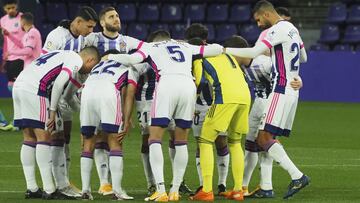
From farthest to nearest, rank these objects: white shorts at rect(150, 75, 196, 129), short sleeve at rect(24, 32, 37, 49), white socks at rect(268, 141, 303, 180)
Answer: short sleeve at rect(24, 32, 37, 49) → white socks at rect(268, 141, 303, 180) → white shorts at rect(150, 75, 196, 129)

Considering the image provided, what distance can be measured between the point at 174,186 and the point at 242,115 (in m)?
1.15

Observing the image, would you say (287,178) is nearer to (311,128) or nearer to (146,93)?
(146,93)

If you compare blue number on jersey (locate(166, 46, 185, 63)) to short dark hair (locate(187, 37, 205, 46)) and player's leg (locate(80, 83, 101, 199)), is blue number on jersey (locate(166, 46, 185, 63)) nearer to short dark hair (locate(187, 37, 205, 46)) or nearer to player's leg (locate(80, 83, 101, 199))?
short dark hair (locate(187, 37, 205, 46))

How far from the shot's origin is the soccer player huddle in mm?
11203

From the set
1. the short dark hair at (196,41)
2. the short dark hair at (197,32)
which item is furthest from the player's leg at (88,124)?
the short dark hair at (197,32)

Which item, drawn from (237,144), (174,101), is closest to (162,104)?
(174,101)

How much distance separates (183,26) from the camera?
31578 millimetres

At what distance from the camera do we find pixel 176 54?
37.2 feet

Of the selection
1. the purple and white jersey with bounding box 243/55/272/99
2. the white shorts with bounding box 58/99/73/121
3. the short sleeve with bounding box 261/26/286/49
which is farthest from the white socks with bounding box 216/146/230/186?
the white shorts with bounding box 58/99/73/121

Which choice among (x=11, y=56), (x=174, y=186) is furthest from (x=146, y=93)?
(x=11, y=56)

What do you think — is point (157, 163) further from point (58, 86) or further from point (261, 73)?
point (261, 73)

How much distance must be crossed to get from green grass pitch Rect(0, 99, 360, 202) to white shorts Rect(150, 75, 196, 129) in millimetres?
897

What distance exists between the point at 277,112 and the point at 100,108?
6.34 feet

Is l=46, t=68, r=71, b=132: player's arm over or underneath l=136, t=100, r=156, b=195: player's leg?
over
